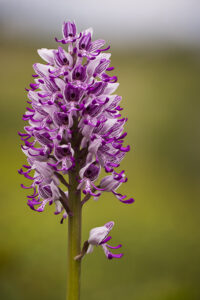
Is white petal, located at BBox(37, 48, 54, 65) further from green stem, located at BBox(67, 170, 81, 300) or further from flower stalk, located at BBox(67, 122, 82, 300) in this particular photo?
green stem, located at BBox(67, 170, 81, 300)

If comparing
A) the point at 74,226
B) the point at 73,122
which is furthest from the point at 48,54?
the point at 74,226

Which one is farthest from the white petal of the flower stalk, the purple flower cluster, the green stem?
the green stem

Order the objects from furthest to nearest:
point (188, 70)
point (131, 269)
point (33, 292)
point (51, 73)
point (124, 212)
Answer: point (188, 70) → point (124, 212) → point (131, 269) → point (33, 292) → point (51, 73)

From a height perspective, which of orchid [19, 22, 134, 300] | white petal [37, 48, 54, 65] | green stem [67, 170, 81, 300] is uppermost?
white petal [37, 48, 54, 65]

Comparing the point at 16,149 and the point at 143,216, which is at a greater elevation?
the point at 16,149

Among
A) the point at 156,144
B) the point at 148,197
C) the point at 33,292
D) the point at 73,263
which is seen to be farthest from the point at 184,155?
the point at 73,263

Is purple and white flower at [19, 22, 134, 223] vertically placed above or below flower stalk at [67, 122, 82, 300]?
above

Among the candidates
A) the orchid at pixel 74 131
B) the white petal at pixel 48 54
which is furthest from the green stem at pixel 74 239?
the white petal at pixel 48 54

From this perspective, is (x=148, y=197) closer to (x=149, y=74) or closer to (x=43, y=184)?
(x=149, y=74)
